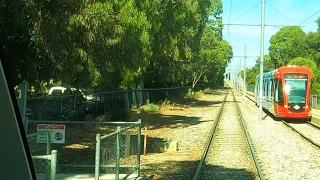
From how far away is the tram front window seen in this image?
1102 inches

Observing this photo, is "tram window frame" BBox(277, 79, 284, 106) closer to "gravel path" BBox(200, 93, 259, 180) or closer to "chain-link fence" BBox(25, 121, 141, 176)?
"gravel path" BBox(200, 93, 259, 180)

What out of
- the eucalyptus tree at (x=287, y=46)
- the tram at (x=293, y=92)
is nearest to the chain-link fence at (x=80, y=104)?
the tram at (x=293, y=92)

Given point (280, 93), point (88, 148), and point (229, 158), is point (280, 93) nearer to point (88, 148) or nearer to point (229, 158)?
point (229, 158)

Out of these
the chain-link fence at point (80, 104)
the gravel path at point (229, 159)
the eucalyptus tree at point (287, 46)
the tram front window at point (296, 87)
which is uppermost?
the eucalyptus tree at point (287, 46)

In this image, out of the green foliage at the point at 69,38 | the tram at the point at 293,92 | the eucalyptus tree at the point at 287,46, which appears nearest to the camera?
the green foliage at the point at 69,38

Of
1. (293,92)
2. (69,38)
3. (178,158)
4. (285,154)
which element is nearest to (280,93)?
(293,92)

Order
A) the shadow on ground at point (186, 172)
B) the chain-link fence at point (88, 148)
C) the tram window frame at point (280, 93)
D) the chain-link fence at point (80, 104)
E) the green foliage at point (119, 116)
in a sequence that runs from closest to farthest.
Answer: the chain-link fence at point (88, 148) < the shadow on ground at point (186, 172) < the chain-link fence at point (80, 104) < the green foliage at point (119, 116) < the tram window frame at point (280, 93)

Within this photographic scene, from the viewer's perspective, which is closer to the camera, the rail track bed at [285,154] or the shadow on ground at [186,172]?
the shadow on ground at [186,172]

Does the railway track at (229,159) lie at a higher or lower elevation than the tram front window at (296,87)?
lower

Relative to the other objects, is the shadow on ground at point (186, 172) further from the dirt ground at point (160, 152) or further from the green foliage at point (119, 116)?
the green foliage at point (119, 116)

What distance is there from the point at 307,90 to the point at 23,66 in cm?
2124

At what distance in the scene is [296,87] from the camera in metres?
28.2

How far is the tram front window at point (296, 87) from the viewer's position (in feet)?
91.9

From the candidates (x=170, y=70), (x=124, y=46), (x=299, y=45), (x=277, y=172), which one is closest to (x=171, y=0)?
(x=124, y=46)
